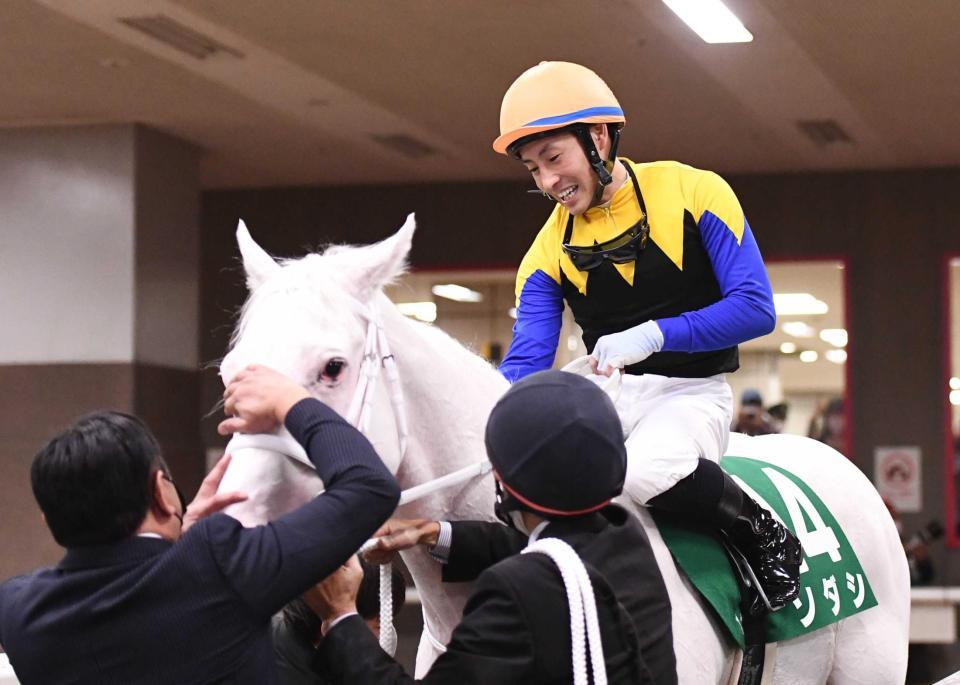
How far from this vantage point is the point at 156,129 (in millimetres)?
A: 9359

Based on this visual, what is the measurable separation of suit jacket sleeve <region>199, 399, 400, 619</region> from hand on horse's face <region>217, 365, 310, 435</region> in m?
0.14

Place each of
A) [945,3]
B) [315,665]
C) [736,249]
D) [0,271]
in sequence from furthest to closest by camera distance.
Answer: [0,271] < [945,3] < [736,249] < [315,665]

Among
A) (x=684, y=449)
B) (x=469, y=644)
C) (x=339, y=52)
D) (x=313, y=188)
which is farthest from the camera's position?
(x=313, y=188)

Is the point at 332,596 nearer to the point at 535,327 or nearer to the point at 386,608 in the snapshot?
the point at 386,608

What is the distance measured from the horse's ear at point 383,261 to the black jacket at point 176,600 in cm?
68

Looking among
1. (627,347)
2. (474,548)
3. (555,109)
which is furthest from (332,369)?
(555,109)

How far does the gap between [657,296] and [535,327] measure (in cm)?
31

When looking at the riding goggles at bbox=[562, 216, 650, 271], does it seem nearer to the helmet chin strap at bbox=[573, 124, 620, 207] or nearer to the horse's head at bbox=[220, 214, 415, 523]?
the helmet chin strap at bbox=[573, 124, 620, 207]

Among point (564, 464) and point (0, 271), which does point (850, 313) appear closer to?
point (0, 271)

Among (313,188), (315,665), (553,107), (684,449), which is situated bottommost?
(315,665)

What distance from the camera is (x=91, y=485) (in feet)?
5.76

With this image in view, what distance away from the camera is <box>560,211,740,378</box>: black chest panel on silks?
2.78 meters

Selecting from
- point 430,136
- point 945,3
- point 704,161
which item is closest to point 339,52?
point 430,136

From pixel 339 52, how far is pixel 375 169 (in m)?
3.50
